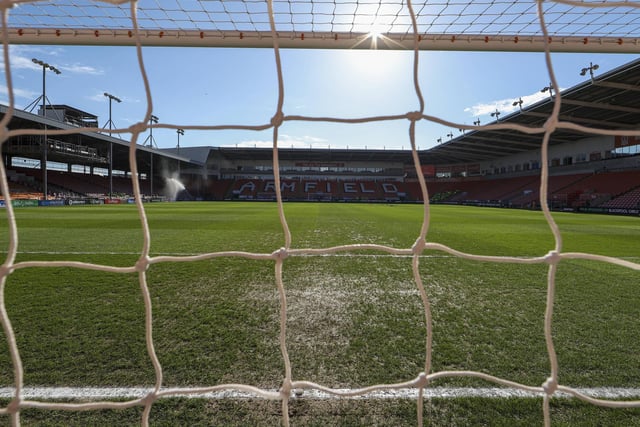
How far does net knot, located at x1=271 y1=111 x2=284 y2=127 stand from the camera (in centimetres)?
146

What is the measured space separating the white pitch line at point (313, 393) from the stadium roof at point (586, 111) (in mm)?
7062

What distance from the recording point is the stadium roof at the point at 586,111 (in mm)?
13914

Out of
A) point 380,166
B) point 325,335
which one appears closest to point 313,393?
point 325,335

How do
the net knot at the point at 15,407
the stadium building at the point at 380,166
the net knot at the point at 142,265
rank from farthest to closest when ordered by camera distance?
1. the stadium building at the point at 380,166
2. the net knot at the point at 142,265
3. the net knot at the point at 15,407

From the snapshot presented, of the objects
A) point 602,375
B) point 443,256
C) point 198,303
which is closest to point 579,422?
point 602,375

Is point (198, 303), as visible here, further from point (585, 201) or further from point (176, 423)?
point (585, 201)

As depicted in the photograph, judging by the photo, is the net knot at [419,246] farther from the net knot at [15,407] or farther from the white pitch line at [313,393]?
the net knot at [15,407]

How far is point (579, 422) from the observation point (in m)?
1.31

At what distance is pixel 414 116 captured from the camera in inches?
55.8

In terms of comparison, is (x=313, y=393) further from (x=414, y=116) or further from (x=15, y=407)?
(x=414, y=116)

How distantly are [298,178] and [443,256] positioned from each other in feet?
132

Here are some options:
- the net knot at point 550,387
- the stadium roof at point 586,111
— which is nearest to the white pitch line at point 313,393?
the net knot at point 550,387

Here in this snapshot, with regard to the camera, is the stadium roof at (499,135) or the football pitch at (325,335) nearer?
the football pitch at (325,335)

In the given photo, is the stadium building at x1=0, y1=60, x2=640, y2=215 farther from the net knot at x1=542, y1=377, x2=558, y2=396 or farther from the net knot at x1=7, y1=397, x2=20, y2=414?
the net knot at x1=7, y1=397, x2=20, y2=414
